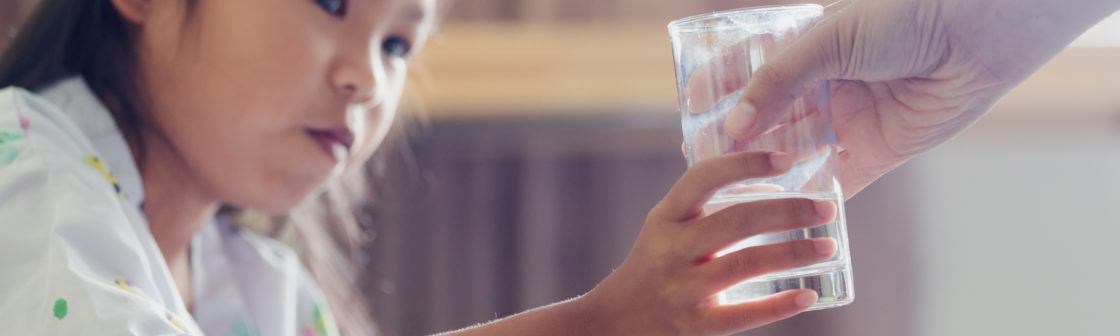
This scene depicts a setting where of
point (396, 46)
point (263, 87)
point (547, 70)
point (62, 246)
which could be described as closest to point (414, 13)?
point (396, 46)

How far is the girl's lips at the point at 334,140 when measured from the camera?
3.47ft

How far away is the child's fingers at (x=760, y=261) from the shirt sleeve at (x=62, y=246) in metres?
0.35

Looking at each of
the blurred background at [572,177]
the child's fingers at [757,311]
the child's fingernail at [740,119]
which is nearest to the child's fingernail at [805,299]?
the child's fingers at [757,311]

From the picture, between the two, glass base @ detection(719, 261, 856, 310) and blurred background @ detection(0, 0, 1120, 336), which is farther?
blurred background @ detection(0, 0, 1120, 336)

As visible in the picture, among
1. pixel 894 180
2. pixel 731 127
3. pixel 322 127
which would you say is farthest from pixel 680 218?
pixel 894 180

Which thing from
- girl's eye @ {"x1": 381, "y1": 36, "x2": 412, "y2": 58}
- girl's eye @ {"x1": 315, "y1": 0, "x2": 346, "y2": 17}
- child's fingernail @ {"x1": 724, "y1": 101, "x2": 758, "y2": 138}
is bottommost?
child's fingernail @ {"x1": 724, "y1": 101, "x2": 758, "y2": 138}

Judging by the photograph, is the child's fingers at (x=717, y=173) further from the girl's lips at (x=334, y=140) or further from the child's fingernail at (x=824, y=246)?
the girl's lips at (x=334, y=140)

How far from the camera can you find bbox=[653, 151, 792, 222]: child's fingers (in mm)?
684

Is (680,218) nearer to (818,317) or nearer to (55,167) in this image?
(55,167)

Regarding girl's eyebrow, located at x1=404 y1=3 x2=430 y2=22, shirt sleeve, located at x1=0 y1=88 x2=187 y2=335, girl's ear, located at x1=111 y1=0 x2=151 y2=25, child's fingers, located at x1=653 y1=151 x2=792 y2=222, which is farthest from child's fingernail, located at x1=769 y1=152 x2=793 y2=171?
girl's ear, located at x1=111 y1=0 x2=151 y2=25

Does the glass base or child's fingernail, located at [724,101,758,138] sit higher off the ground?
child's fingernail, located at [724,101,758,138]

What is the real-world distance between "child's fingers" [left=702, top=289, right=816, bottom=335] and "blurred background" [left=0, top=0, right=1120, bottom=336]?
1261 mm

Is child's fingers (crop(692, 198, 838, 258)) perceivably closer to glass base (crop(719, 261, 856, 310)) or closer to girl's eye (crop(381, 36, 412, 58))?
glass base (crop(719, 261, 856, 310))

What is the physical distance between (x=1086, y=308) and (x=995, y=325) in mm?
136
